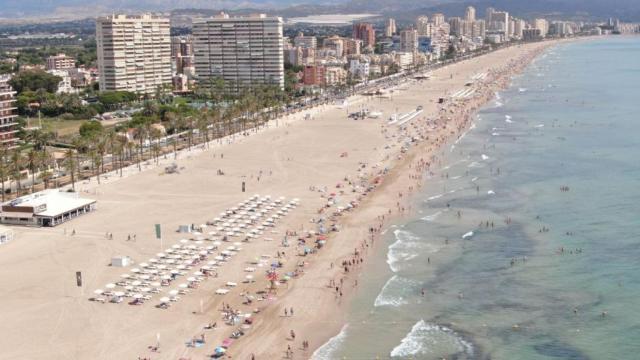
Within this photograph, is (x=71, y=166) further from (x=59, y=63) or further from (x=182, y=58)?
(x=59, y=63)

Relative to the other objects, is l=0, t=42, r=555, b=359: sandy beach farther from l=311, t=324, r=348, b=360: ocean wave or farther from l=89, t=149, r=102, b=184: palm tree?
l=89, t=149, r=102, b=184: palm tree

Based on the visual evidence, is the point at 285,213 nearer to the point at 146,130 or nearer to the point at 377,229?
the point at 377,229

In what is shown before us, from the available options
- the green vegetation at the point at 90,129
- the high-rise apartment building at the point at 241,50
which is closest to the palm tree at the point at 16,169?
the green vegetation at the point at 90,129

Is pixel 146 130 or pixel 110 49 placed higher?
pixel 110 49

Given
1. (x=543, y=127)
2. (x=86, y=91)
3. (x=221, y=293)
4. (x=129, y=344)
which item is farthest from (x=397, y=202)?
(x=86, y=91)

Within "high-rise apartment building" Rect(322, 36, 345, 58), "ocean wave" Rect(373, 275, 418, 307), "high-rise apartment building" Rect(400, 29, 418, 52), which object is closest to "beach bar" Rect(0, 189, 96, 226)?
"ocean wave" Rect(373, 275, 418, 307)

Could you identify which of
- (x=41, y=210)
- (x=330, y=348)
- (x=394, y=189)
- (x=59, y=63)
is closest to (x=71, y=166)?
(x=41, y=210)

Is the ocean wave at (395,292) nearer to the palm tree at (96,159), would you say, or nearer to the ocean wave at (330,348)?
the ocean wave at (330,348)
